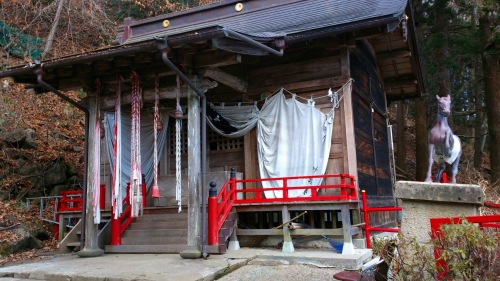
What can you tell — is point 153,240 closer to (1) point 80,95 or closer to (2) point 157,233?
(2) point 157,233

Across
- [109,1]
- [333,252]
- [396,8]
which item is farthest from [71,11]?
[333,252]

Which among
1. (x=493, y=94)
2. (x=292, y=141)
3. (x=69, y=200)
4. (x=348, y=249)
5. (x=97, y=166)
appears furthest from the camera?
(x=493, y=94)

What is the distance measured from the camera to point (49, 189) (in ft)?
43.7

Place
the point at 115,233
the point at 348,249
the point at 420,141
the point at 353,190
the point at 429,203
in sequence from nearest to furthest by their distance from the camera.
Answer: the point at 429,203 → the point at 348,249 → the point at 353,190 → the point at 115,233 → the point at 420,141

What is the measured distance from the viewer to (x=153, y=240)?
8.55m

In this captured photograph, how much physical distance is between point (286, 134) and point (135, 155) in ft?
10.8

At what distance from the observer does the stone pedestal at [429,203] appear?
387cm

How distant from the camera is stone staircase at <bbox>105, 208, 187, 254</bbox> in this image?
8266mm

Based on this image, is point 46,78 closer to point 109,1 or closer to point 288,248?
point 288,248

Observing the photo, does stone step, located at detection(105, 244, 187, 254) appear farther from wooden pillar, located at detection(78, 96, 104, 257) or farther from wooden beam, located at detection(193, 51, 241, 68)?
wooden beam, located at detection(193, 51, 241, 68)

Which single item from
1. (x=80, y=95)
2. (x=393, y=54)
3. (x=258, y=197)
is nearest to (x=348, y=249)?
(x=258, y=197)

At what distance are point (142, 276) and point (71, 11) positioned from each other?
1619cm

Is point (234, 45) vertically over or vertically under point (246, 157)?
over

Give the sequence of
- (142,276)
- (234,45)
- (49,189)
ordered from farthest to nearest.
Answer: (49,189)
(234,45)
(142,276)
